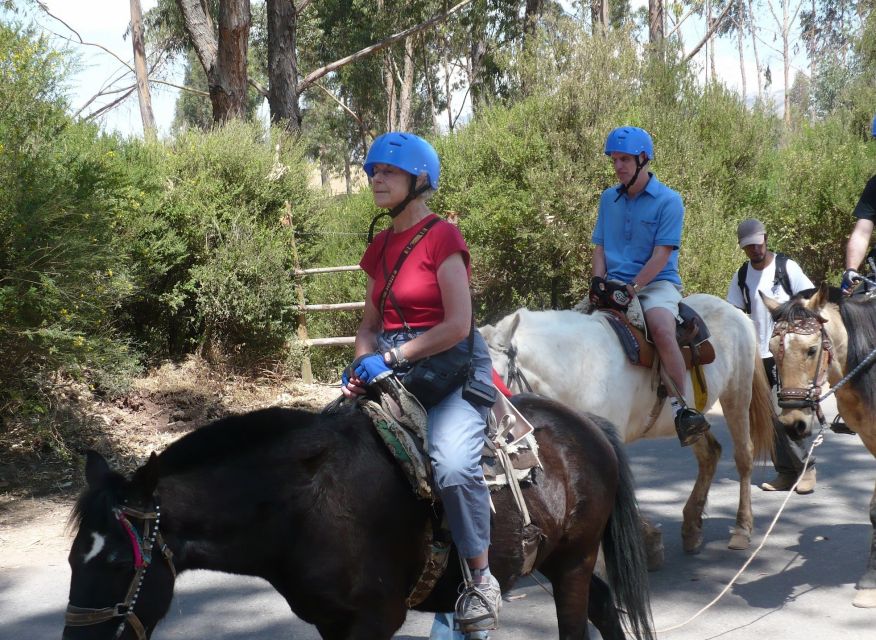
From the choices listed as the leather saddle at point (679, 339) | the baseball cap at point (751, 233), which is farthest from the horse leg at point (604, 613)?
the baseball cap at point (751, 233)

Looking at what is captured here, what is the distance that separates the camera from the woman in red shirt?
331cm

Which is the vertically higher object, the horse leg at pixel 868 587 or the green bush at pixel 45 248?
the green bush at pixel 45 248

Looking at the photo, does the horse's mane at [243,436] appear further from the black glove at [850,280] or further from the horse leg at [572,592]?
the black glove at [850,280]

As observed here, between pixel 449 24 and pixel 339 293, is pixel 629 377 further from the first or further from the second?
pixel 449 24

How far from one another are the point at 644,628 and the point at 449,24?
2859 centimetres

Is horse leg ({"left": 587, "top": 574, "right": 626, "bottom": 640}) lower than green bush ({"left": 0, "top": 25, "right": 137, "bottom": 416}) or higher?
lower

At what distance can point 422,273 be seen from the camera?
3426 mm

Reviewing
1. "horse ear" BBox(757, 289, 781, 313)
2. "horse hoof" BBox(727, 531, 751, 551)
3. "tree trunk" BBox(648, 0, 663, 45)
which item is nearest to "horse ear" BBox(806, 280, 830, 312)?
"horse ear" BBox(757, 289, 781, 313)

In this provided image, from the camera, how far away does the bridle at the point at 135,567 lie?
8.56 ft

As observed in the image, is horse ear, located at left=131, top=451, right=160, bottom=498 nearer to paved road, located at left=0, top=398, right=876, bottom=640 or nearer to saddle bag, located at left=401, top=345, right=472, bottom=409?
saddle bag, located at left=401, top=345, right=472, bottom=409

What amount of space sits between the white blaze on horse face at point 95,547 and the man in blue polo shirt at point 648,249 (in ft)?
13.5

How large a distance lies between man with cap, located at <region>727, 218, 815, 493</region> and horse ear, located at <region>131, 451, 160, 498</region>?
6295 millimetres

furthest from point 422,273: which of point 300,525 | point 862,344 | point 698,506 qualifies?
point 698,506

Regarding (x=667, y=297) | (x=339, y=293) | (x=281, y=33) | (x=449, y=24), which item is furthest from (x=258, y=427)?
(x=449, y=24)
